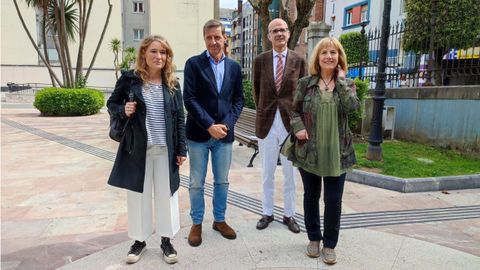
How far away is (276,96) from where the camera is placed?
353cm

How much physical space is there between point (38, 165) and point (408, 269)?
5.92 meters

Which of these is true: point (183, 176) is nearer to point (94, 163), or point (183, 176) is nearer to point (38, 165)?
point (94, 163)

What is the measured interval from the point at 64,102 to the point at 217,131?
1372cm

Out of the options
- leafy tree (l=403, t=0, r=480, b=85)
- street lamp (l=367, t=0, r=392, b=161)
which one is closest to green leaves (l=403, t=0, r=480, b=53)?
leafy tree (l=403, t=0, r=480, b=85)

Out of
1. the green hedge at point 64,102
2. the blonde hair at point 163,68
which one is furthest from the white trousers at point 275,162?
the green hedge at point 64,102

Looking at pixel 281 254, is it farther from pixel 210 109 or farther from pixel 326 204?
pixel 210 109

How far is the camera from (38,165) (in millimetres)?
6512

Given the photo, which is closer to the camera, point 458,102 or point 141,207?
point 141,207

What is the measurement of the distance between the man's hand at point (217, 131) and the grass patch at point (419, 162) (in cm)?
336

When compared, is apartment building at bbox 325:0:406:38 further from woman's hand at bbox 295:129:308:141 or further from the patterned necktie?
woman's hand at bbox 295:129:308:141

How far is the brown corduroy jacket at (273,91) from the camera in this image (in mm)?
3504

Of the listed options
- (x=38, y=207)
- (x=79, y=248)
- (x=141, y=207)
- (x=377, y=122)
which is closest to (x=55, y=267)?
(x=79, y=248)

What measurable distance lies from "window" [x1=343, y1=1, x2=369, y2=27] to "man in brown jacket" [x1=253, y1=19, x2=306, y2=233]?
28786mm

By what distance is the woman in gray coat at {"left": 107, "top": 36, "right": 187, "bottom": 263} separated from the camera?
9.55 feet
